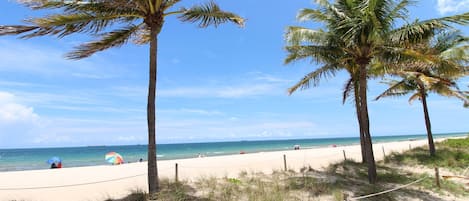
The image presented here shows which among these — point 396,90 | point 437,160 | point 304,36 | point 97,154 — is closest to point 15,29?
point 304,36

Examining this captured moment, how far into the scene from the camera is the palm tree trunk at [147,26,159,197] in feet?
23.2

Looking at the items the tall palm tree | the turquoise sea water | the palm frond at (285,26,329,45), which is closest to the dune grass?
the tall palm tree

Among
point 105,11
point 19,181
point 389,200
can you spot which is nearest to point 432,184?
point 389,200

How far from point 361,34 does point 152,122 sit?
649 centimetres

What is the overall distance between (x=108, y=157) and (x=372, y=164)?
2004cm

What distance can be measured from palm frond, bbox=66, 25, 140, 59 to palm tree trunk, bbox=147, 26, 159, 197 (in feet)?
3.08

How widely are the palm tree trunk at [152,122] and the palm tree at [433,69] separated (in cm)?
699

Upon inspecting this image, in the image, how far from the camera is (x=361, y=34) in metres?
9.05

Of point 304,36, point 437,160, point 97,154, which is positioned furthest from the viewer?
point 97,154

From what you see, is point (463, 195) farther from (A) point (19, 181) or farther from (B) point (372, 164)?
(A) point (19, 181)

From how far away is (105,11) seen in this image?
6.80 metres

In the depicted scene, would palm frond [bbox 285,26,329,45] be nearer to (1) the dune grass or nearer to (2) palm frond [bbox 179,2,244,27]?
(2) palm frond [bbox 179,2,244,27]

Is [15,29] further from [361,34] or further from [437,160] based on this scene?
[437,160]

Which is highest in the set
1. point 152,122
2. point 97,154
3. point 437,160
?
point 152,122
